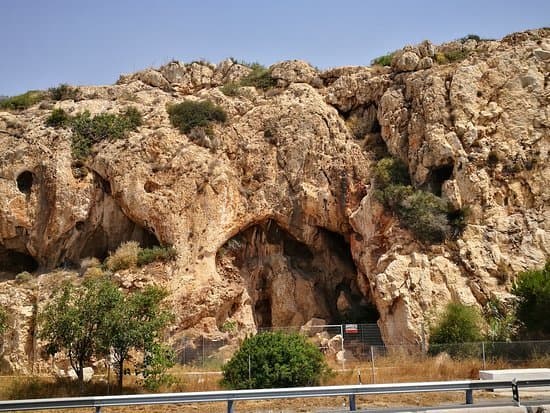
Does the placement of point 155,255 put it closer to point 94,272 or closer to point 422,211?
point 94,272

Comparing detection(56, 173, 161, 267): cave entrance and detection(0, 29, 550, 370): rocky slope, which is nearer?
detection(0, 29, 550, 370): rocky slope

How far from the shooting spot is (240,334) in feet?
81.1

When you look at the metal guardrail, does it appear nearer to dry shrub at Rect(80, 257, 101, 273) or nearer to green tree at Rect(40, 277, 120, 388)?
green tree at Rect(40, 277, 120, 388)

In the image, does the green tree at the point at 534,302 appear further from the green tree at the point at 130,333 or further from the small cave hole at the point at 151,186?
the small cave hole at the point at 151,186

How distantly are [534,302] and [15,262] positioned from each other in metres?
24.2

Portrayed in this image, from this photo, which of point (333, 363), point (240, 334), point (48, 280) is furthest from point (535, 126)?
point (48, 280)

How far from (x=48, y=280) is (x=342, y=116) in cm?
1797

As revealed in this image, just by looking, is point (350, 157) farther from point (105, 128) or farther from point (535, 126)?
point (105, 128)

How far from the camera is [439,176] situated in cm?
2564

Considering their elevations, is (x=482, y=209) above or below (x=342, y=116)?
below

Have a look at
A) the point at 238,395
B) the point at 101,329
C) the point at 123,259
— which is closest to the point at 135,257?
the point at 123,259

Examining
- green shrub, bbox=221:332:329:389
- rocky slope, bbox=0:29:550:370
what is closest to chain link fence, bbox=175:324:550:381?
rocky slope, bbox=0:29:550:370

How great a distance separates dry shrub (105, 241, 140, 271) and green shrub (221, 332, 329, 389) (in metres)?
9.60

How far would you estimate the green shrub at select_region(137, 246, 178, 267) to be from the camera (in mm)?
24516
